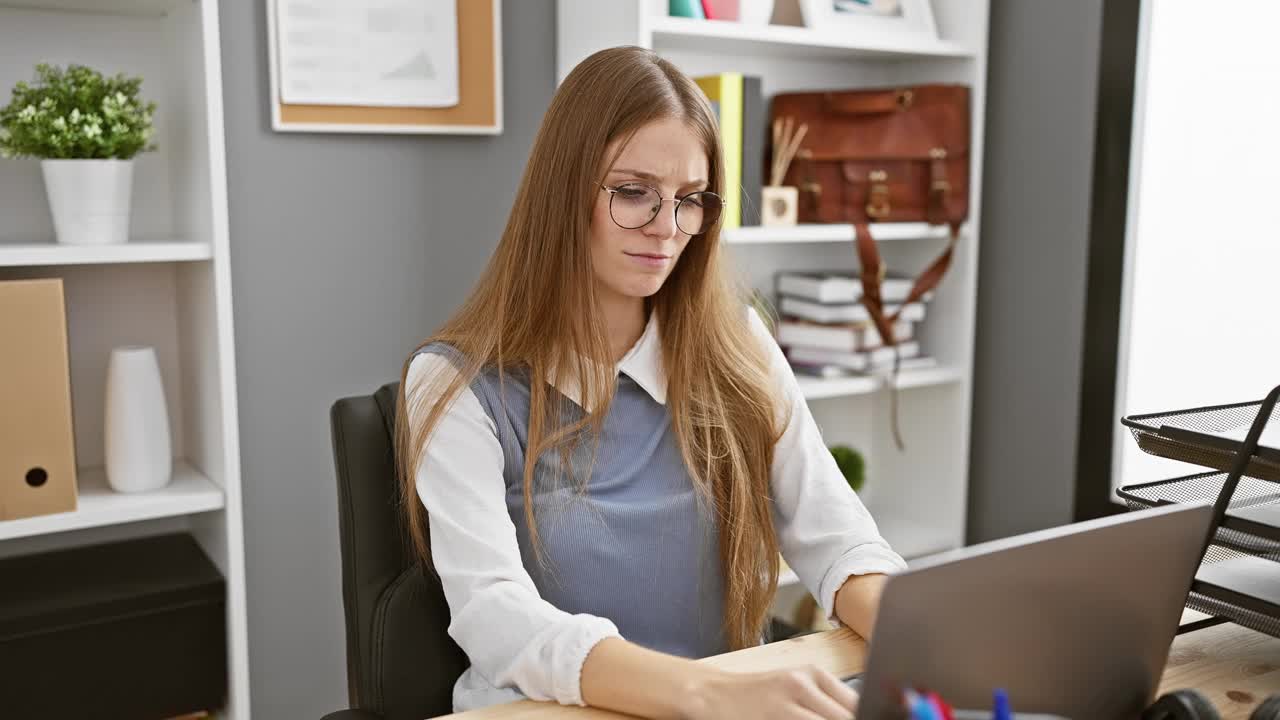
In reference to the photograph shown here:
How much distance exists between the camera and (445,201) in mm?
2309

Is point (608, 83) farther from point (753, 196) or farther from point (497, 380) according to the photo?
point (753, 196)

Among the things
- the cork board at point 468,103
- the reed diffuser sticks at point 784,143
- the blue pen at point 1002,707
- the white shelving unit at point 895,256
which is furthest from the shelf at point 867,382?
the blue pen at point 1002,707

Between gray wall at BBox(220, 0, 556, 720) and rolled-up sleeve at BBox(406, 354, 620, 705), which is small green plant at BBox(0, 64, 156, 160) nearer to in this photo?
gray wall at BBox(220, 0, 556, 720)

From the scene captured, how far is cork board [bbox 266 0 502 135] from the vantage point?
2189 mm

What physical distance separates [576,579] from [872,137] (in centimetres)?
151

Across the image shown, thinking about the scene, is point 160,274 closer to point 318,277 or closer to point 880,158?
point 318,277

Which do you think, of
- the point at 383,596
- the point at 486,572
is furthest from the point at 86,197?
the point at 486,572

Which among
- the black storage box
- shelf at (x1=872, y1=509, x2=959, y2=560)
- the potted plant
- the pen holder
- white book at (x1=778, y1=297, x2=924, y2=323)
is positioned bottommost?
shelf at (x1=872, y1=509, x2=959, y2=560)

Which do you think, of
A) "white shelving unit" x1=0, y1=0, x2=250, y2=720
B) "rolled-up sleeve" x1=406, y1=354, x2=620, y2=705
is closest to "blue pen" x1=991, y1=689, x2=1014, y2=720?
"rolled-up sleeve" x1=406, y1=354, x2=620, y2=705

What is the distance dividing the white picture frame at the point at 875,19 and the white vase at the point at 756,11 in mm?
71

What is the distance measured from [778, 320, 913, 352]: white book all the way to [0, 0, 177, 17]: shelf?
1362 millimetres

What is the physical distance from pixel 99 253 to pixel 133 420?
27cm

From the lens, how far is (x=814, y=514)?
1441 mm

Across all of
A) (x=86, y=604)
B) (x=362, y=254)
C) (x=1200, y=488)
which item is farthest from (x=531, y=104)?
(x=1200, y=488)
